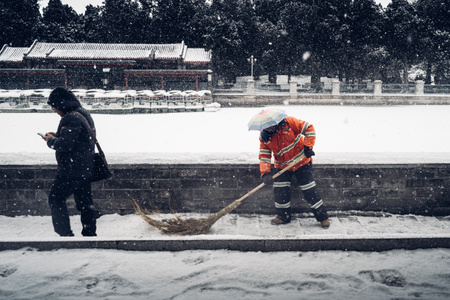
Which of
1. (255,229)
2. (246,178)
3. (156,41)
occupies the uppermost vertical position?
(156,41)

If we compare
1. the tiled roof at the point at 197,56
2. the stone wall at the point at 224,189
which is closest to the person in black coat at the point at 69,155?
the stone wall at the point at 224,189

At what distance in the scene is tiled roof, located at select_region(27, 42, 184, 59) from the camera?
32.2 m

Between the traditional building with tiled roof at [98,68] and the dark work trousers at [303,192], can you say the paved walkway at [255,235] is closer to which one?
the dark work trousers at [303,192]

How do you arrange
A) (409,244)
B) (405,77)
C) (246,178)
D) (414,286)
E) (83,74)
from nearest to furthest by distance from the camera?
(414,286)
(409,244)
(246,178)
(83,74)
(405,77)

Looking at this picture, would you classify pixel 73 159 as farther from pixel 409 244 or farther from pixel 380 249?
pixel 409 244

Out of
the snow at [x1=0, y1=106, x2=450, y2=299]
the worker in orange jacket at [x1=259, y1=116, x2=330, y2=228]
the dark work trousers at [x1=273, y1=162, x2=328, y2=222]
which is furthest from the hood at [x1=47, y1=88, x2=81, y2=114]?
the dark work trousers at [x1=273, y1=162, x2=328, y2=222]

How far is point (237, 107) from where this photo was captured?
29.3 metres

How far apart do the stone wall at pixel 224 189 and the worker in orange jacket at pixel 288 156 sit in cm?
46

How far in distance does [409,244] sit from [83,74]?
32.4 m

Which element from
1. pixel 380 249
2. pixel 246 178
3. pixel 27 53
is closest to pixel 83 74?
pixel 27 53

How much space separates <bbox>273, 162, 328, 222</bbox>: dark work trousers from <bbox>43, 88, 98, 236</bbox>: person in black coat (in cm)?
243

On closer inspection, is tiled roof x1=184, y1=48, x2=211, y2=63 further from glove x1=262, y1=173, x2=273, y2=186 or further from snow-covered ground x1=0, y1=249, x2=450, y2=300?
snow-covered ground x1=0, y1=249, x2=450, y2=300

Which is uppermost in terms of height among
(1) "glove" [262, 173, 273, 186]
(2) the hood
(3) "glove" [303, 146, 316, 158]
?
(2) the hood

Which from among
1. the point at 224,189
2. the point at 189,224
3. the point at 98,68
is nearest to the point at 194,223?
the point at 189,224
